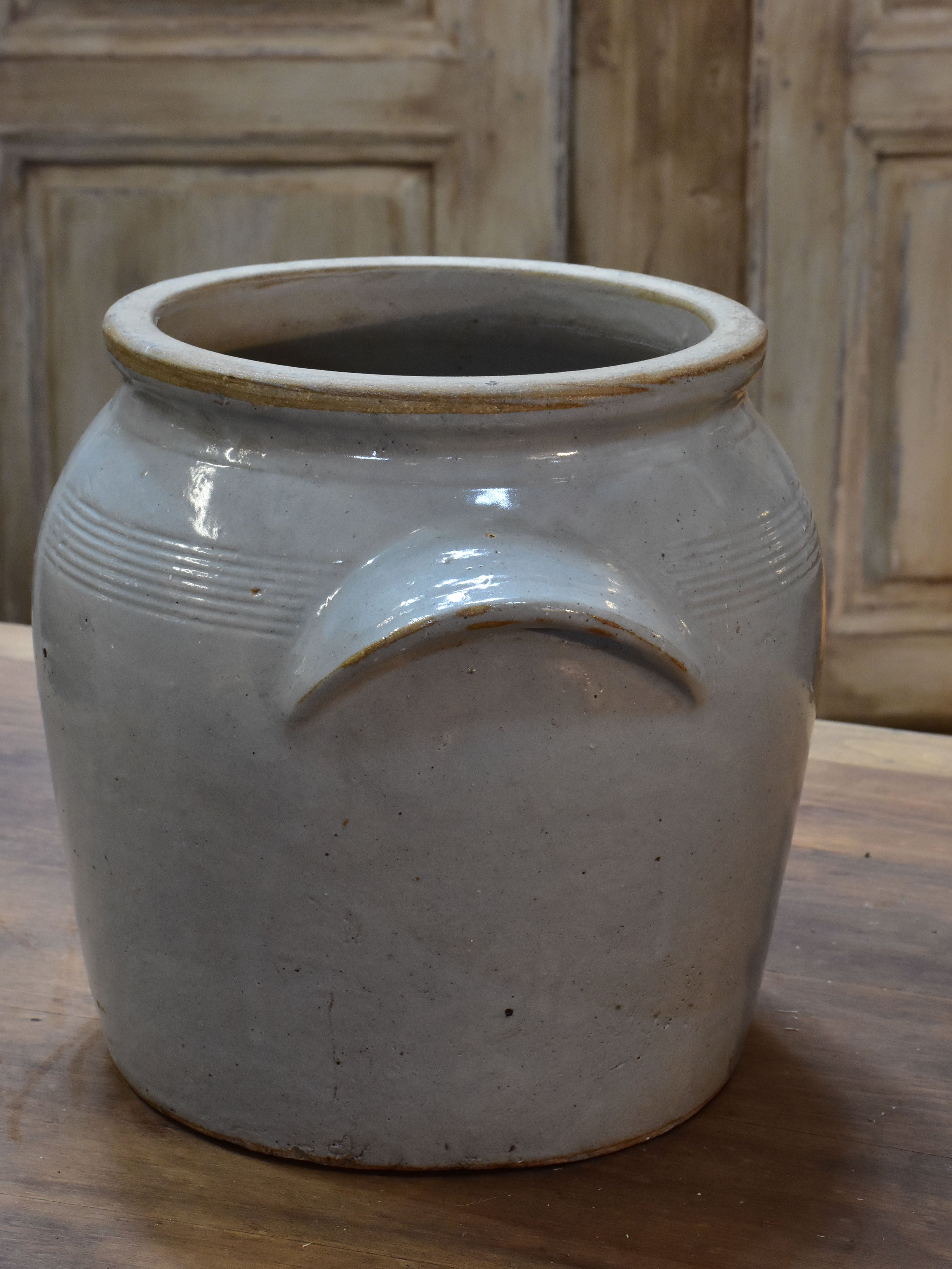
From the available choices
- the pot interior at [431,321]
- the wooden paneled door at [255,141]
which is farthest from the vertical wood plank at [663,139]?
the pot interior at [431,321]

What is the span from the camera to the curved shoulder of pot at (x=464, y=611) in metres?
0.59

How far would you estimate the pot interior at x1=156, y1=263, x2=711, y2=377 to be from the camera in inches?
32.9

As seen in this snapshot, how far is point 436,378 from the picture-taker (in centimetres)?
63

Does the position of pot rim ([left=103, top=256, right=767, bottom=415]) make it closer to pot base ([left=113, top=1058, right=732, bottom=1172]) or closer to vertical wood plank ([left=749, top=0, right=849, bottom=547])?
pot base ([left=113, top=1058, right=732, bottom=1172])

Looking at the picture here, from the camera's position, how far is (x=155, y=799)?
2.20ft

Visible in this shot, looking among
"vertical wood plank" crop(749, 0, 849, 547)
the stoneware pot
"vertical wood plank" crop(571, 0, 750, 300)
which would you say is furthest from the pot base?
"vertical wood plank" crop(571, 0, 750, 300)

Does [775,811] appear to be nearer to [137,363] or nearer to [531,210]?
[137,363]

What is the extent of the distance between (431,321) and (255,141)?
1117 millimetres

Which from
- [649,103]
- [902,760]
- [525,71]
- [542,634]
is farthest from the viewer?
[649,103]

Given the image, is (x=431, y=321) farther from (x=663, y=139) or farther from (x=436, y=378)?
(x=663, y=139)

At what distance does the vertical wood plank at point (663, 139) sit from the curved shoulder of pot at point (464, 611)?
1463 mm

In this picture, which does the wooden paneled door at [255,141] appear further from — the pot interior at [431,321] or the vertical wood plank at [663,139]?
the pot interior at [431,321]

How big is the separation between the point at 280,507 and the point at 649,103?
1.51 meters

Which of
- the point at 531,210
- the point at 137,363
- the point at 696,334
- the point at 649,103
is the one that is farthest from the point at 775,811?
the point at 649,103
